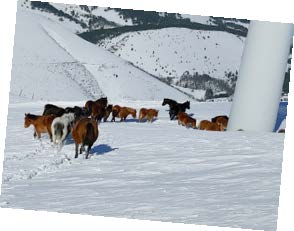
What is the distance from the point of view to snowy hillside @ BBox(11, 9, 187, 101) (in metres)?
31.4

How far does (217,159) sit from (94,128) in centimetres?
302

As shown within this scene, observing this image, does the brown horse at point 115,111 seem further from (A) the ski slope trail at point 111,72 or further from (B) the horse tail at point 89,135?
(A) the ski slope trail at point 111,72

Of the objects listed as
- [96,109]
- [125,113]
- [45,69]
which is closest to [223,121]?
[96,109]

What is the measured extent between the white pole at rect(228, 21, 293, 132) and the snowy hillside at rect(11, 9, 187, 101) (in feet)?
37.9

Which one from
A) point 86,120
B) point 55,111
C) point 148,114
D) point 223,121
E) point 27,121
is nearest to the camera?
point 86,120

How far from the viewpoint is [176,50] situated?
6519 centimetres

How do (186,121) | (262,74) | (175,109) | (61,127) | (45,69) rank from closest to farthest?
(262,74)
(61,127)
(186,121)
(175,109)
(45,69)

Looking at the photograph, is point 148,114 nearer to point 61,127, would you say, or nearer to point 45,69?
point 61,127

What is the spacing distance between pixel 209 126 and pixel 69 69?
27657 mm

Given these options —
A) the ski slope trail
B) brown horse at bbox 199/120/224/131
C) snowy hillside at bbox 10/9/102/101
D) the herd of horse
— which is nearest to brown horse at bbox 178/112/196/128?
the herd of horse

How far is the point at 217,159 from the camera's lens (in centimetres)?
1143

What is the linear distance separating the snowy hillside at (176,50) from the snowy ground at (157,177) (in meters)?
26.8

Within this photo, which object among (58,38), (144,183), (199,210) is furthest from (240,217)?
(58,38)

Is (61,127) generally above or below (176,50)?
above
